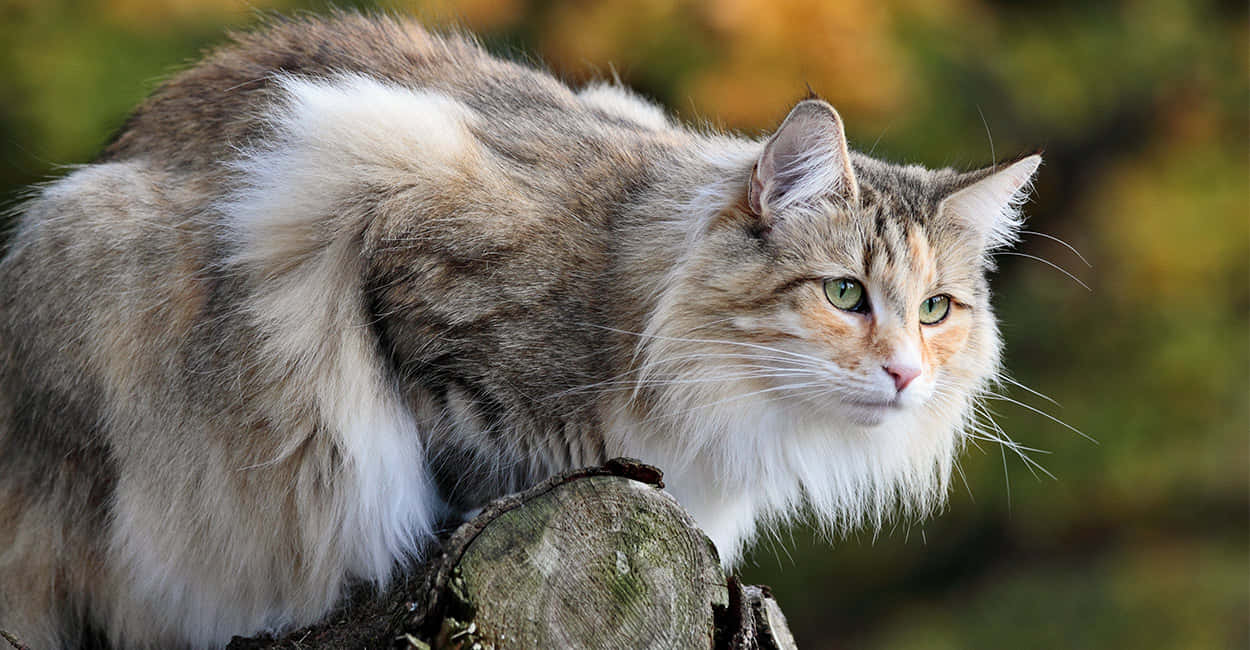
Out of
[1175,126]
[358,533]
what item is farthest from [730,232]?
[1175,126]

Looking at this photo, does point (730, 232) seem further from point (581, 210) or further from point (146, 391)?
point (146, 391)

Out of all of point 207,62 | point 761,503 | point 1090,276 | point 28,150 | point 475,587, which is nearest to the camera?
point 475,587

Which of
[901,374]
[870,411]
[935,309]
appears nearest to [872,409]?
[870,411]

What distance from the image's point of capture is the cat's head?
271 cm

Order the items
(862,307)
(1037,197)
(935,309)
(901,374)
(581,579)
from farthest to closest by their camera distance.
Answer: (1037,197), (935,309), (862,307), (901,374), (581,579)

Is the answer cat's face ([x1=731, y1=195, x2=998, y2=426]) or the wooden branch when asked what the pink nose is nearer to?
cat's face ([x1=731, y1=195, x2=998, y2=426])

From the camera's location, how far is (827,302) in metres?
2.76

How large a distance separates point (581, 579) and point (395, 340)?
0.99 m

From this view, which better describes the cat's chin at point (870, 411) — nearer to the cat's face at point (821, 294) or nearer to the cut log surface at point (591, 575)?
the cat's face at point (821, 294)

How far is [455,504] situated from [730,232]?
0.94 metres

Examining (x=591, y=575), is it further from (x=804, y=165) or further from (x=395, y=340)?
(x=804, y=165)

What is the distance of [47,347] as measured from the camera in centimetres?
283

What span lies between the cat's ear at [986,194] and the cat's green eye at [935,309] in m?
0.22

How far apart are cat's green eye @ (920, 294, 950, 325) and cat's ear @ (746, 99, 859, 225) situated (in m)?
0.32
